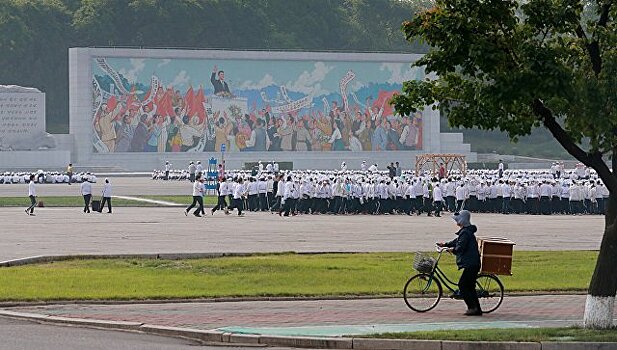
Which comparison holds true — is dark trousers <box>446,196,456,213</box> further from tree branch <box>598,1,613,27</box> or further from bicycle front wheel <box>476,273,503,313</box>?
tree branch <box>598,1,613,27</box>

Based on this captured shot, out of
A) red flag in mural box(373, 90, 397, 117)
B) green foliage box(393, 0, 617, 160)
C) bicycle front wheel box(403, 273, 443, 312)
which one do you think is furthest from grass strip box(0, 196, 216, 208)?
red flag in mural box(373, 90, 397, 117)

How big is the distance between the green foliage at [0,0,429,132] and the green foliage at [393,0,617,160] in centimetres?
8948

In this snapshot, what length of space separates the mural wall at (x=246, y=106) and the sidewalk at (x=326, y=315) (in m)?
68.6

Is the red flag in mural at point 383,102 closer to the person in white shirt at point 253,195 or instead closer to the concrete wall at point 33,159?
the concrete wall at point 33,159

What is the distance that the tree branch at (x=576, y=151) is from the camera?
584 inches

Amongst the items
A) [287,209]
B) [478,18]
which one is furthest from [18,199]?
[478,18]

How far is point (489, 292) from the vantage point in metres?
17.5

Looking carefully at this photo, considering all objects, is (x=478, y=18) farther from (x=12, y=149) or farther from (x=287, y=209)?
(x=12, y=149)

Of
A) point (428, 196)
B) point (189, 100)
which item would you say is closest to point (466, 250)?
point (428, 196)

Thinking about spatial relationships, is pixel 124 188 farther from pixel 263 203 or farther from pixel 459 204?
pixel 459 204

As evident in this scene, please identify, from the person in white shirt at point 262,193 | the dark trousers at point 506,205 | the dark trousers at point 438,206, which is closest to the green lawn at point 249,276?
the dark trousers at point 438,206

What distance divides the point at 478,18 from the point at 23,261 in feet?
37.7

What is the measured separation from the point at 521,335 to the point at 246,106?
7562 cm

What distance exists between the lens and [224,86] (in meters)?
89.4
